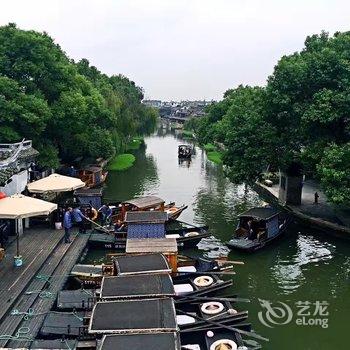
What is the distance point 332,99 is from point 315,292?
988 cm

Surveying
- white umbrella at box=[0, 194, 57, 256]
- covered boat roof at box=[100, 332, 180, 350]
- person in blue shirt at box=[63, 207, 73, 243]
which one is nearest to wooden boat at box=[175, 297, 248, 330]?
covered boat roof at box=[100, 332, 180, 350]

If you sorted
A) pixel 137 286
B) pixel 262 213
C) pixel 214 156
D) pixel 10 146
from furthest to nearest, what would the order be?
pixel 214 156, pixel 10 146, pixel 262 213, pixel 137 286

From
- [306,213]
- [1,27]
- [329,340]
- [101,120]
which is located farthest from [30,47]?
[329,340]

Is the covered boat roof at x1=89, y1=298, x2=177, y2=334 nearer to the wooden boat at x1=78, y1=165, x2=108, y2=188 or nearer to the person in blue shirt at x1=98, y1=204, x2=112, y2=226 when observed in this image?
the person in blue shirt at x1=98, y1=204, x2=112, y2=226

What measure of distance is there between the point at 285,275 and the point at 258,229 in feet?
11.9

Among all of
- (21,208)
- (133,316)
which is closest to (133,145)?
(21,208)

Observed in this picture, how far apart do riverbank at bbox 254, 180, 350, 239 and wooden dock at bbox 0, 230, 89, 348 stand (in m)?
12.0

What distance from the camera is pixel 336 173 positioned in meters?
21.1

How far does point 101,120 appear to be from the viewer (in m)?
40.7

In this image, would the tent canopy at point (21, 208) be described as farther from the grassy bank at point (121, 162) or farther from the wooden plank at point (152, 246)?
the grassy bank at point (121, 162)

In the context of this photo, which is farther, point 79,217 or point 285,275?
point 79,217

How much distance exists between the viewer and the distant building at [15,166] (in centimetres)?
Answer: 2023

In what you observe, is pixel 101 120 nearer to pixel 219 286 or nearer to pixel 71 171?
pixel 71 171

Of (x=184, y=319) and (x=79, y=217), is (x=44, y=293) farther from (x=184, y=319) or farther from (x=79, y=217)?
(x=79, y=217)
